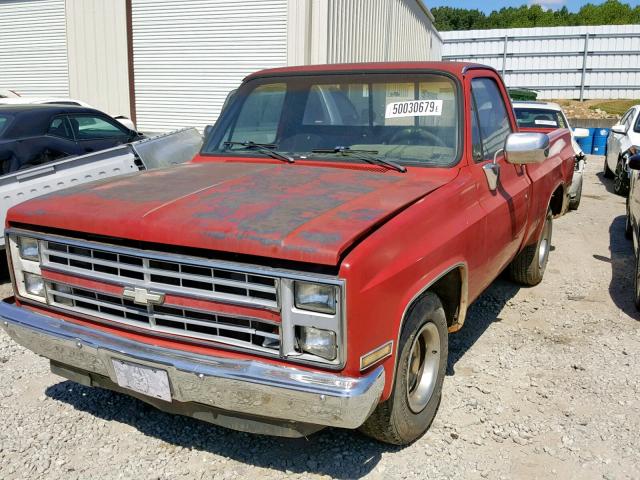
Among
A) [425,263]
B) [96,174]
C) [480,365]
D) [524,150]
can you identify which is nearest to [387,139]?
[524,150]

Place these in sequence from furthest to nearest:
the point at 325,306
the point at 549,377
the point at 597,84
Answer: the point at 597,84 < the point at 549,377 < the point at 325,306

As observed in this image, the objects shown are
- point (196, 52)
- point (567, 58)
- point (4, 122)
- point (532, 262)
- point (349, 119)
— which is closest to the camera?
point (349, 119)

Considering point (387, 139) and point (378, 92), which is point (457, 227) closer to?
point (387, 139)

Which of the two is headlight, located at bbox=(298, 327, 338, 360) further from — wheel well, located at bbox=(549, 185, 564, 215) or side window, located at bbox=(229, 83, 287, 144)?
wheel well, located at bbox=(549, 185, 564, 215)

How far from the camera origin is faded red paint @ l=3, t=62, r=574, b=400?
2.53m

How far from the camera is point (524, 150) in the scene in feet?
12.4

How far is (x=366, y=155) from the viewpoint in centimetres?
378

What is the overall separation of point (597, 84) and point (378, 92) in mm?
30255

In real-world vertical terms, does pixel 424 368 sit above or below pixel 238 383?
below

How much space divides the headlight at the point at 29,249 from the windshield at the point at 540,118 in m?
8.82

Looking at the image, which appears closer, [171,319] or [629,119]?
[171,319]

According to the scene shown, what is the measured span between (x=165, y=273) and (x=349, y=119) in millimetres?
1793

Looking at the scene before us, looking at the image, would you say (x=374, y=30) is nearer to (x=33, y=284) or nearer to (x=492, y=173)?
(x=492, y=173)

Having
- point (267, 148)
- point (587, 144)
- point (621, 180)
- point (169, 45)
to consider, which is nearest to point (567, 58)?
point (587, 144)
